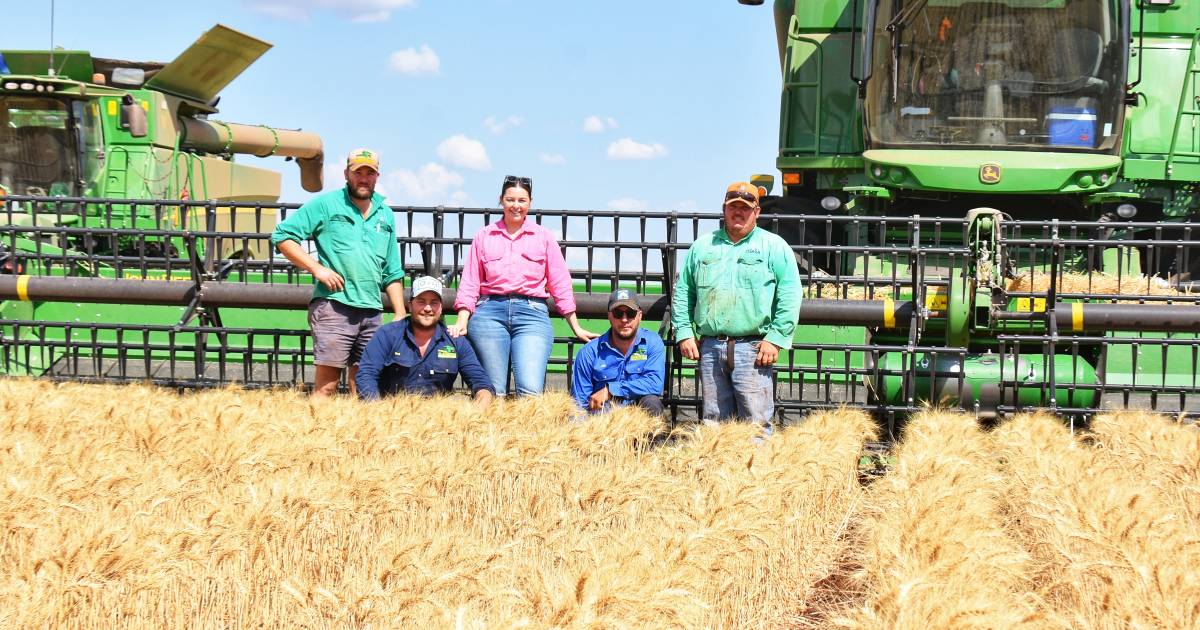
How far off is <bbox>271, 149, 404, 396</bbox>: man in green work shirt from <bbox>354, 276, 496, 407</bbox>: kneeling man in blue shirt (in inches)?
8.9

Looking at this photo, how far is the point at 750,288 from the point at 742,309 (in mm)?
110

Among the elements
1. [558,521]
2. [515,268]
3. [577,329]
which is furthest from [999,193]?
[558,521]

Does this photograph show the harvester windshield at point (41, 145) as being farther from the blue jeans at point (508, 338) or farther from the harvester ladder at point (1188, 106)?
the harvester ladder at point (1188, 106)

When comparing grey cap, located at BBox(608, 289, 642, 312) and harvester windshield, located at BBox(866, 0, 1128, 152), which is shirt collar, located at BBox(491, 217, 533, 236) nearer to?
grey cap, located at BBox(608, 289, 642, 312)

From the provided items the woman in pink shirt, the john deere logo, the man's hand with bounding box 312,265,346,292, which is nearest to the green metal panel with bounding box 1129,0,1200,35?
the john deere logo

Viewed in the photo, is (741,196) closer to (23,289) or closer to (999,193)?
(999,193)

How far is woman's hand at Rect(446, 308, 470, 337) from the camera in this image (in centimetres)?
723

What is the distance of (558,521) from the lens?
4750 millimetres

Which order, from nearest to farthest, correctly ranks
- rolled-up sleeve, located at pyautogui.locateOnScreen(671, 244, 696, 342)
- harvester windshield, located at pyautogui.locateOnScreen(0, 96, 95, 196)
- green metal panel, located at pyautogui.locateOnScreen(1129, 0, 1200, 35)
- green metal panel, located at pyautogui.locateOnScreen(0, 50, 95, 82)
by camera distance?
rolled-up sleeve, located at pyautogui.locateOnScreen(671, 244, 696, 342) < green metal panel, located at pyautogui.locateOnScreen(1129, 0, 1200, 35) < harvester windshield, located at pyautogui.locateOnScreen(0, 96, 95, 196) < green metal panel, located at pyautogui.locateOnScreen(0, 50, 95, 82)

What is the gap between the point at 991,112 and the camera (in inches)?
380

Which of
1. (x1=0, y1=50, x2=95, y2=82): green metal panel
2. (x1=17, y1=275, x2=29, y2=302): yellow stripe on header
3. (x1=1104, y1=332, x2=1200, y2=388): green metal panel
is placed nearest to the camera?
(x1=17, y1=275, x2=29, y2=302): yellow stripe on header

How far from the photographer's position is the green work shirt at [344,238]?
23.4 feet

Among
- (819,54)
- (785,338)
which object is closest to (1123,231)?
(819,54)

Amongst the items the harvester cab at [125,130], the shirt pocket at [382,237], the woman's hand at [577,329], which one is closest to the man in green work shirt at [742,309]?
the woman's hand at [577,329]
